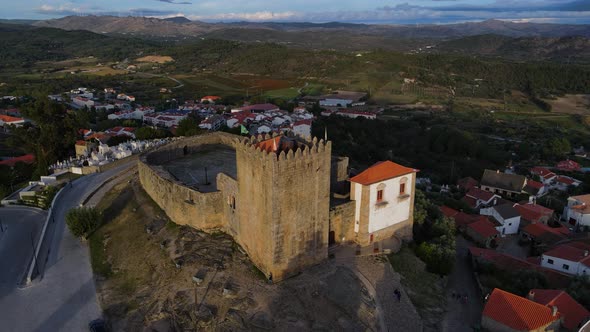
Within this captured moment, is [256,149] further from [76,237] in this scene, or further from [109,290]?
[76,237]

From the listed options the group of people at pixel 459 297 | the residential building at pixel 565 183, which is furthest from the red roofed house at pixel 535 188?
the group of people at pixel 459 297

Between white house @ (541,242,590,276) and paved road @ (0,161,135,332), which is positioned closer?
paved road @ (0,161,135,332)

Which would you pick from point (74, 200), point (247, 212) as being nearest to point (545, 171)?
point (247, 212)

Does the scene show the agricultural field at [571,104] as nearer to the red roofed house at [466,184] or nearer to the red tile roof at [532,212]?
the red roofed house at [466,184]

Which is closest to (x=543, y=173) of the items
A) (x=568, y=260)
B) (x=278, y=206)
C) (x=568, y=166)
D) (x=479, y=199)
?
(x=568, y=166)

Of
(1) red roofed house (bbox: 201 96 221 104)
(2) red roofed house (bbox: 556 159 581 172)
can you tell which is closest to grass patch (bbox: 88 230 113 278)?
(2) red roofed house (bbox: 556 159 581 172)

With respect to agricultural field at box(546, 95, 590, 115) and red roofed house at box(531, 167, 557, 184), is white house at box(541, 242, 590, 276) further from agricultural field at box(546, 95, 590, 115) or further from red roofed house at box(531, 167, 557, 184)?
agricultural field at box(546, 95, 590, 115)
